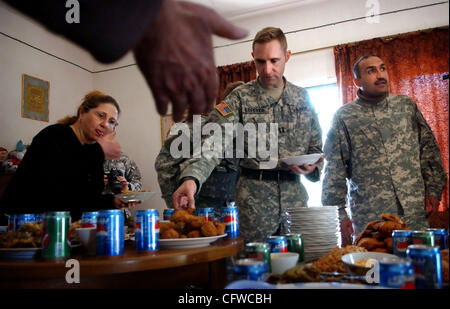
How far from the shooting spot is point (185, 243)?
936mm

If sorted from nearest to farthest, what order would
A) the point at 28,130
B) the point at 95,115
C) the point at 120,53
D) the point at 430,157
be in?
the point at 120,53 < the point at 430,157 < the point at 95,115 < the point at 28,130

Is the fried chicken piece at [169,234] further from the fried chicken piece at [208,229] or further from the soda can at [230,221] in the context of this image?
the soda can at [230,221]

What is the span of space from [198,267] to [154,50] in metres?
0.65

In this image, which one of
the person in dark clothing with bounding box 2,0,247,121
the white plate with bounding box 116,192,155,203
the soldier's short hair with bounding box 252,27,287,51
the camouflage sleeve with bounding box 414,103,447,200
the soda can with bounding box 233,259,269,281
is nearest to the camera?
the person in dark clothing with bounding box 2,0,247,121

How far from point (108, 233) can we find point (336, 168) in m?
1.07

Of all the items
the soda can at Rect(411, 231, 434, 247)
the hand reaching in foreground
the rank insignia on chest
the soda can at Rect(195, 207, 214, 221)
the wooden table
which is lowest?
the wooden table

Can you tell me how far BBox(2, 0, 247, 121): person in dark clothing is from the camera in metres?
0.45

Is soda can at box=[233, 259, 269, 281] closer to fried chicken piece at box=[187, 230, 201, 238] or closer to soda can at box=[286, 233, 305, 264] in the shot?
soda can at box=[286, 233, 305, 264]

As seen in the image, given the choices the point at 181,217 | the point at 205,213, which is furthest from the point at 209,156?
the point at 181,217

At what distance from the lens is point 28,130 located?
3.98 ft

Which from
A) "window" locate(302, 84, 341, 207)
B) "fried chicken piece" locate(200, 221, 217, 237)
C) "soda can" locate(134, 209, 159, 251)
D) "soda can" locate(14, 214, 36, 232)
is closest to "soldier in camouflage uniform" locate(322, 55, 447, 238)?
"window" locate(302, 84, 341, 207)

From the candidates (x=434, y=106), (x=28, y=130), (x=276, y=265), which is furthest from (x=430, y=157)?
(x=28, y=130)

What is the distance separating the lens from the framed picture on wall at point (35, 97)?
0.98 meters
